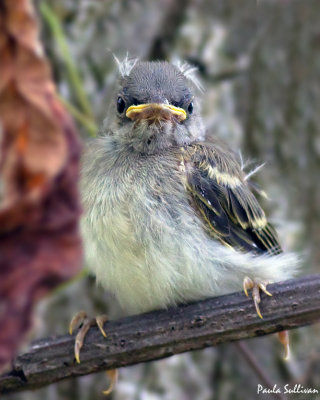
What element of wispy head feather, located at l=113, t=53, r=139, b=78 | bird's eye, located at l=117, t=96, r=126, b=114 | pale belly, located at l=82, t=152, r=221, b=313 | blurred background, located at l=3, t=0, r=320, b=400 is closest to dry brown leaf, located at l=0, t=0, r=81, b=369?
pale belly, located at l=82, t=152, r=221, b=313

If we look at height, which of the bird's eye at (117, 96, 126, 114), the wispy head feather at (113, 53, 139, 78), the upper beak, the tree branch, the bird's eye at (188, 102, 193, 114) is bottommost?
the tree branch

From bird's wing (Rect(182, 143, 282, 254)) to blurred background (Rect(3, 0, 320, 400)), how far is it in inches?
23.3

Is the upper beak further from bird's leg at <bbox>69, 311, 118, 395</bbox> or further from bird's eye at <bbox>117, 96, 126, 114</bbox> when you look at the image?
bird's leg at <bbox>69, 311, 118, 395</bbox>

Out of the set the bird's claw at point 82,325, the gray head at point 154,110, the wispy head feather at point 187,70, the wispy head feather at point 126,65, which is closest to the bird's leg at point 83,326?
the bird's claw at point 82,325

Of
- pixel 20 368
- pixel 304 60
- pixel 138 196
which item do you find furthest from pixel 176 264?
pixel 304 60

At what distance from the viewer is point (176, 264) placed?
2.84 meters

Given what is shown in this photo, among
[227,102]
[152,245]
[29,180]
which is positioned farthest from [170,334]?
[227,102]

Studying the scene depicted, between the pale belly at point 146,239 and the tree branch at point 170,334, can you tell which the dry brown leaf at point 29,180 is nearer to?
the tree branch at point 170,334

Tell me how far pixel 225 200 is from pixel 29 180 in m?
2.33

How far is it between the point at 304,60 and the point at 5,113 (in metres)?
3.85

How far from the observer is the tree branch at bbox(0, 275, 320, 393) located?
8.37 ft

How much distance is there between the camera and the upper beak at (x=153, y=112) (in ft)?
10.1

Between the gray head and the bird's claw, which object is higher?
the gray head

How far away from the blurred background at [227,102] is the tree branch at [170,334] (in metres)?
1.33
